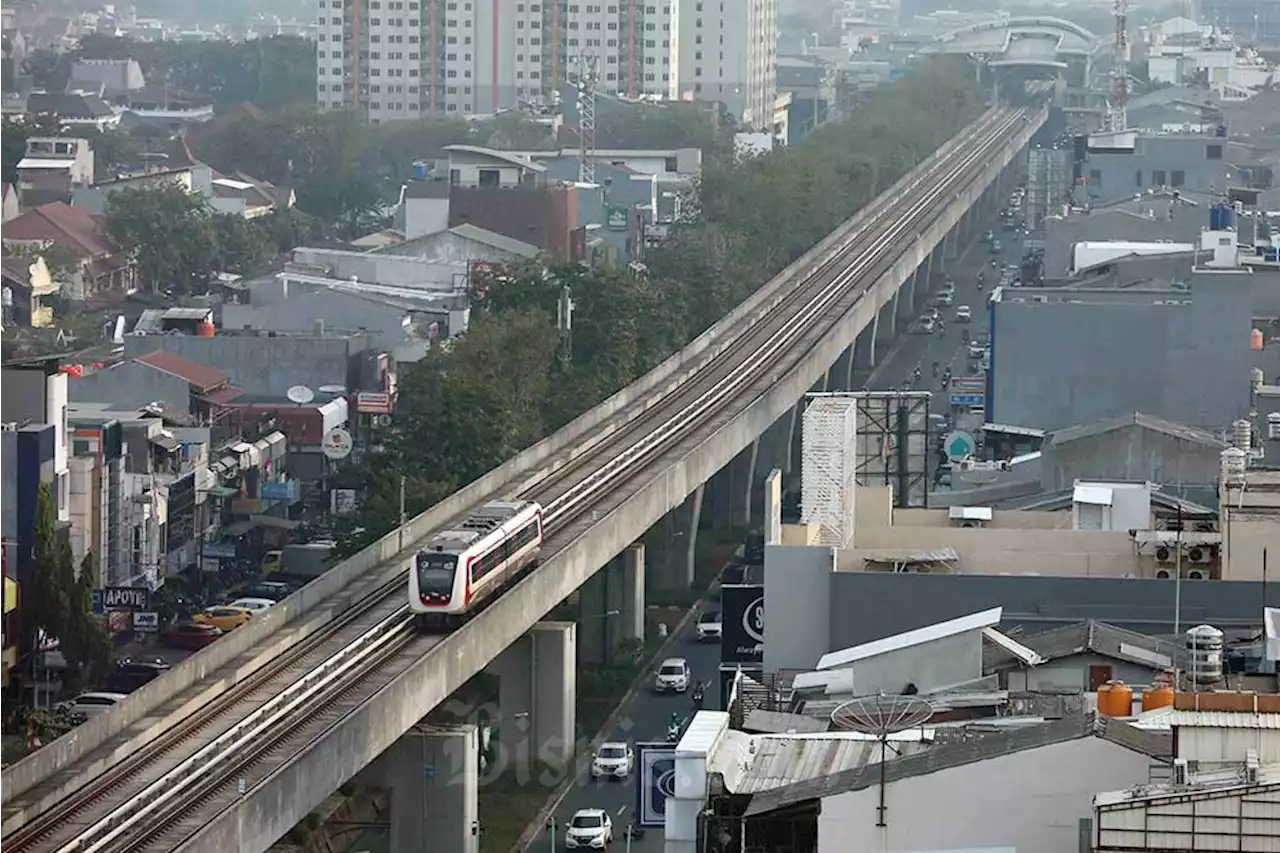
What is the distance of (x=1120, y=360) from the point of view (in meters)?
35.4

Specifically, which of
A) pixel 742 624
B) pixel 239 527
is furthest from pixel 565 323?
pixel 742 624

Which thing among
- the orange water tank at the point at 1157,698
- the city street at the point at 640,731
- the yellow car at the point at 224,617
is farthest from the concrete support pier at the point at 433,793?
the orange water tank at the point at 1157,698

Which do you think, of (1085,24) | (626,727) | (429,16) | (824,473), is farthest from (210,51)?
(824,473)

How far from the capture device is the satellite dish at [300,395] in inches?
1745

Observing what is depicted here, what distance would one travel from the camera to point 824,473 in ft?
70.6

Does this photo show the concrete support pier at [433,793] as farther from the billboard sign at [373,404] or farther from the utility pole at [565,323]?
the utility pole at [565,323]

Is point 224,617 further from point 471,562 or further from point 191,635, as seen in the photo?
point 471,562

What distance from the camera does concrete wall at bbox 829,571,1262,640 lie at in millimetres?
19672

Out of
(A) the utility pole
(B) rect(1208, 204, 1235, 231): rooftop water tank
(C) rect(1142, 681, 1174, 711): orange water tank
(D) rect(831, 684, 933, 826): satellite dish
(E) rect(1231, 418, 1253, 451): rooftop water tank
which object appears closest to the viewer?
(C) rect(1142, 681, 1174, 711): orange water tank

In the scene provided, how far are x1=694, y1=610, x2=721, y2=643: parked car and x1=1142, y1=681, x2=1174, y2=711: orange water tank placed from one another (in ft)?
58.8

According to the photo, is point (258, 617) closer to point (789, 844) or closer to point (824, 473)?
point (824, 473)

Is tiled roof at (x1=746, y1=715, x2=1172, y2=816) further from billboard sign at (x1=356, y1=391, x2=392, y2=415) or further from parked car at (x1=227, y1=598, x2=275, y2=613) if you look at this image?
billboard sign at (x1=356, y1=391, x2=392, y2=415)

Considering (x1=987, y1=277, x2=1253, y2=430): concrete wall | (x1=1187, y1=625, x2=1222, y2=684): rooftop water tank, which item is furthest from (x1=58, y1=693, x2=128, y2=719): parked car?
(x1=1187, y1=625, x2=1222, y2=684): rooftop water tank

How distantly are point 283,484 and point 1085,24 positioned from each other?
5883 inches
